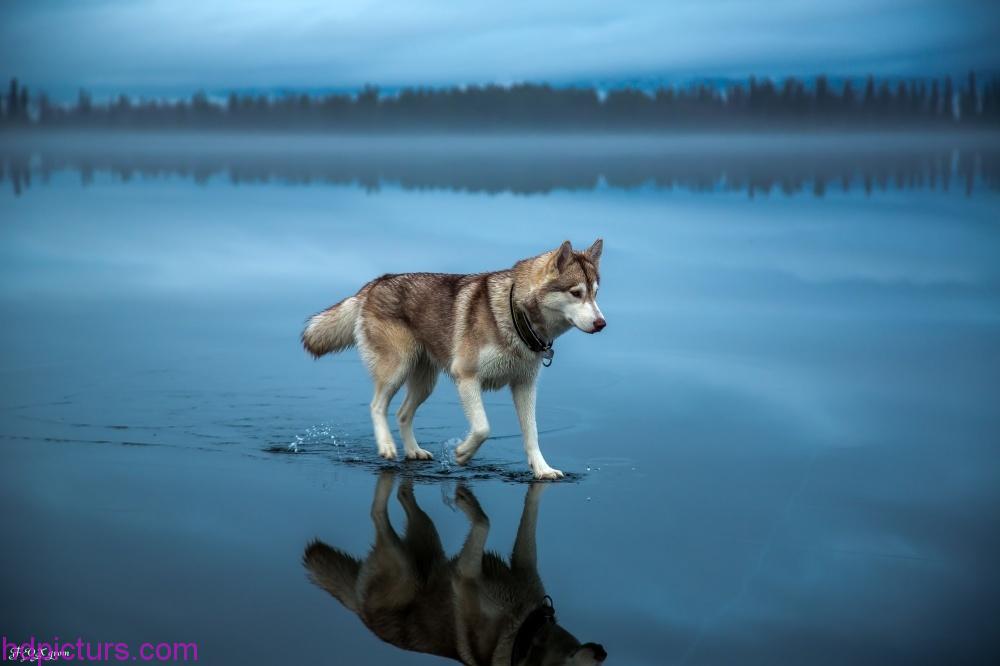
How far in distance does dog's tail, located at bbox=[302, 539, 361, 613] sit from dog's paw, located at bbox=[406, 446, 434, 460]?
2432 millimetres

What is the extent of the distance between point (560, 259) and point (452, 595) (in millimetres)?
2940

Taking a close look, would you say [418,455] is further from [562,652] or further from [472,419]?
[562,652]

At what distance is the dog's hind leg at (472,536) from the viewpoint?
7.17 metres

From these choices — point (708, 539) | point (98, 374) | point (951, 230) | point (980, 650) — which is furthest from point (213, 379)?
point (951, 230)

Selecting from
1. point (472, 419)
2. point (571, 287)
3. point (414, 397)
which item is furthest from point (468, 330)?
point (414, 397)

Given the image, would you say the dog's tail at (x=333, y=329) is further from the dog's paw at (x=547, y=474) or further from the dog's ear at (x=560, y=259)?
the dog's paw at (x=547, y=474)

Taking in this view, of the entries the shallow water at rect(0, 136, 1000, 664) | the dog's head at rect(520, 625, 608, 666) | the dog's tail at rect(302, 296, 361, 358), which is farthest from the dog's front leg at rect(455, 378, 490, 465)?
the dog's head at rect(520, 625, 608, 666)

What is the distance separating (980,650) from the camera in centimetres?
609

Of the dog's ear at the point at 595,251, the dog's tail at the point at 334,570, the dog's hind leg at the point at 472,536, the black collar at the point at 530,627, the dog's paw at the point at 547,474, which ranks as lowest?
the dog's paw at the point at 547,474

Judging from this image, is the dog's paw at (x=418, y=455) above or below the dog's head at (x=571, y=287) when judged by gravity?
below

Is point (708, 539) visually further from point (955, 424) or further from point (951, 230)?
point (951, 230)

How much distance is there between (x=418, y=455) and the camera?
9.96m

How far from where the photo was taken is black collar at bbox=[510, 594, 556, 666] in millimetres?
6027

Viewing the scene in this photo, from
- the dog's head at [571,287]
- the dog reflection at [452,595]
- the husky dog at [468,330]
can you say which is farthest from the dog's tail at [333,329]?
the dog reflection at [452,595]
